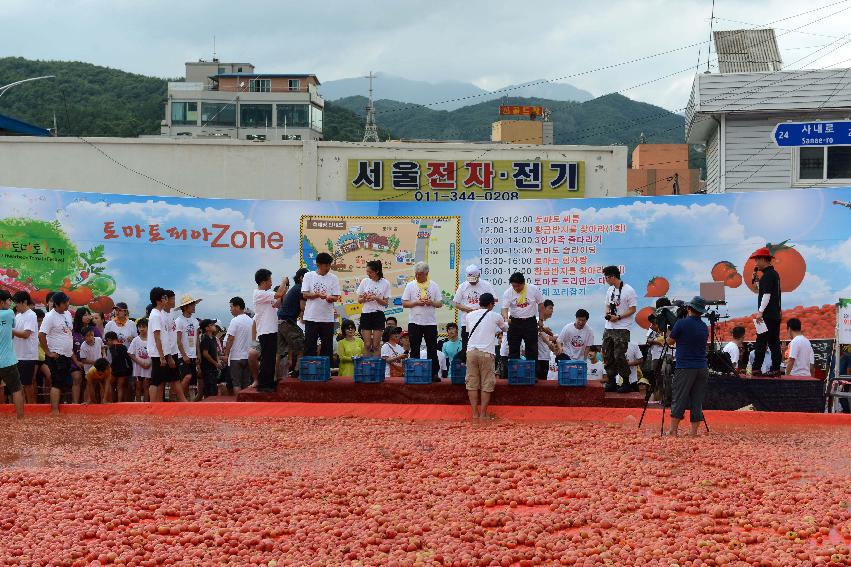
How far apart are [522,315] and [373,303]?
2037 millimetres

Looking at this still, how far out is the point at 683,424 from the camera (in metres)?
12.8

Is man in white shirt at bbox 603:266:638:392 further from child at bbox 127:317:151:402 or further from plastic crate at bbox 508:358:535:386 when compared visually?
child at bbox 127:317:151:402

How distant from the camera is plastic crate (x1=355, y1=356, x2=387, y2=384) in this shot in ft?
46.0

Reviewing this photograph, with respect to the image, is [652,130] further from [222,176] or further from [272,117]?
[222,176]

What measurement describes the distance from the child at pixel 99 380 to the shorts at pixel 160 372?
1.01 m

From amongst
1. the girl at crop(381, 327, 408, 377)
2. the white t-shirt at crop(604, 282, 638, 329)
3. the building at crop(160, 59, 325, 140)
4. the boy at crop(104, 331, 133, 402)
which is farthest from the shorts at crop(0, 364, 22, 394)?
the building at crop(160, 59, 325, 140)

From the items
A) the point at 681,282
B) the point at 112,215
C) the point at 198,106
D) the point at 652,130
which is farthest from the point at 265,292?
the point at 652,130

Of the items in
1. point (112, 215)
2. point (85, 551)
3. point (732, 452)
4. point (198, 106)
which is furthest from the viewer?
point (198, 106)

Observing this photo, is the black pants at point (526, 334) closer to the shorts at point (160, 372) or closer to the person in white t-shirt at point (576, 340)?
the person in white t-shirt at point (576, 340)

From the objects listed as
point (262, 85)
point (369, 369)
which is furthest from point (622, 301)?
point (262, 85)

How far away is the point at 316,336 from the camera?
1423 cm

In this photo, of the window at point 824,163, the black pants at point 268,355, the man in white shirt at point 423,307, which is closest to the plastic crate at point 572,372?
the man in white shirt at point 423,307

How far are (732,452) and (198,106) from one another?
55314 mm

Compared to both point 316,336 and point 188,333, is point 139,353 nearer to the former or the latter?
point 188,333
